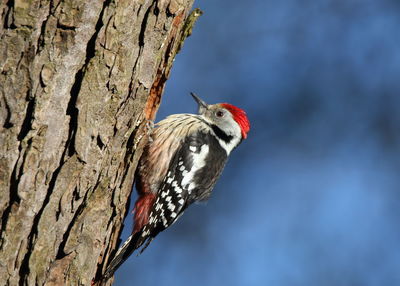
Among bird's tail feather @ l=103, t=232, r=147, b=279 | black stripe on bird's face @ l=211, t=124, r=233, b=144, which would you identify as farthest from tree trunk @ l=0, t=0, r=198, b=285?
black stripe on bird's face @ l=211, t=124, r=233, b=144

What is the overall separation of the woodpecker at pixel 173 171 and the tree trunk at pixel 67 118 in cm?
131

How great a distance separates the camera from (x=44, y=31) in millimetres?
2230

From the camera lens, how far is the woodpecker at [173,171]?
4262 millimetres

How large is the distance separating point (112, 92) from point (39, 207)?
2.19ft

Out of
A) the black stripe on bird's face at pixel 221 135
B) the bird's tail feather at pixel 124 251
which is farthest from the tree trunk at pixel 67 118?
the black stripe on bird's face at pixel 221 135

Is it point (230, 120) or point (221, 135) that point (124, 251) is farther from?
point (230, 120)

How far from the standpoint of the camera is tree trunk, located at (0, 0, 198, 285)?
2186 millimetres

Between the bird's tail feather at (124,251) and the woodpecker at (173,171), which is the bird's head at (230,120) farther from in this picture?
the bird's tail feather at (124,251)

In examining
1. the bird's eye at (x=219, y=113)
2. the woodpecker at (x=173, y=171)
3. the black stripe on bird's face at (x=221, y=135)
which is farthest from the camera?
the bird's eye at (x=219, y=113)

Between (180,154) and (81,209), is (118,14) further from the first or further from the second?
(180,154)

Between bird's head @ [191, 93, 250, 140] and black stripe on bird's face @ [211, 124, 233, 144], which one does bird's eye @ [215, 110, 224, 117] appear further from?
black stripe on bird's face @ [211, 124, 233, 144]

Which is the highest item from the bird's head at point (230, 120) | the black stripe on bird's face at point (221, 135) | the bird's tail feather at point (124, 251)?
the bird's head at point (230, 120)

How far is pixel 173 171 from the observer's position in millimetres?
4461

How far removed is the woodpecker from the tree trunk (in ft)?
4.30
